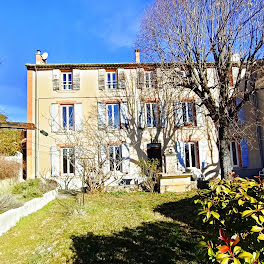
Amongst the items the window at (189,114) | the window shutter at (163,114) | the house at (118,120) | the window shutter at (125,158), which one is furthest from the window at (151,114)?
the window shutter at (125,158)

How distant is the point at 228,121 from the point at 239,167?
685cm

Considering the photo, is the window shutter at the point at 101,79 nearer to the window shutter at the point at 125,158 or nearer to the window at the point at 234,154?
the window shutter at the point at 125,158

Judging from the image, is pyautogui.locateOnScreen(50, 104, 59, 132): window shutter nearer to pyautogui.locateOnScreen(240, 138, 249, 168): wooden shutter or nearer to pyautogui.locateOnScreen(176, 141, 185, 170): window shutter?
pyautogui.locateOnScreen(176, 141, 185, 170): window shutter

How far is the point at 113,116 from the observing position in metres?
14.1

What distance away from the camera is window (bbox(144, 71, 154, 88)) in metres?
13.5

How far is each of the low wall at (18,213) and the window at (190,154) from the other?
8815mm

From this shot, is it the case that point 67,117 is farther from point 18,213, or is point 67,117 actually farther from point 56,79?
point 18,213

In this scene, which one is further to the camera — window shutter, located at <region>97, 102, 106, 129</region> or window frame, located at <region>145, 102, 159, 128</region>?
window frame, located at <region>145, 102, 159, 128</region>

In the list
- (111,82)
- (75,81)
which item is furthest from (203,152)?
(75,81)

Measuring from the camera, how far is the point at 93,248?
3.90 metres

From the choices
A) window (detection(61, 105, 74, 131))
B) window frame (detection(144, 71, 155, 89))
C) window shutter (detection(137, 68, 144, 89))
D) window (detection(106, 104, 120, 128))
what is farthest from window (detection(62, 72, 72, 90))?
window frame (detection(144, 71, 155, 89))

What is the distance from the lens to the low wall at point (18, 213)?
532 centimetres

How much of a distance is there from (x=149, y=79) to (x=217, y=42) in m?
6.25

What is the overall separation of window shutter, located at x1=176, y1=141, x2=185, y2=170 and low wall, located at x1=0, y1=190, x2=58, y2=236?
8068 millimetres
